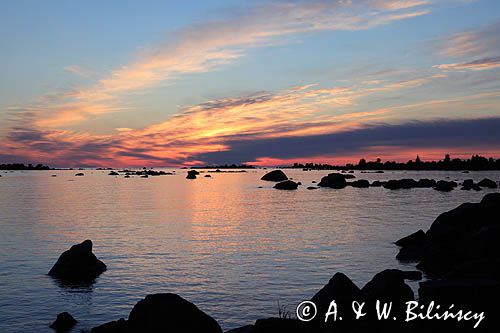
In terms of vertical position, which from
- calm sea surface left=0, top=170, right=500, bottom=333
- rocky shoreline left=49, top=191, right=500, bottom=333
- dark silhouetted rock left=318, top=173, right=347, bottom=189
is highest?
dark silhouetted rock left=318, top=173, right=347, bottom=189

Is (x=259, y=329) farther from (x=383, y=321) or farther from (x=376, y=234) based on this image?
(x=376, y=234)

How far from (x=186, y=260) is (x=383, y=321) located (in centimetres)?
1671

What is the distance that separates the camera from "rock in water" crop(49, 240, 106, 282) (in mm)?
24109

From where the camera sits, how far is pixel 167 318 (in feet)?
41.8

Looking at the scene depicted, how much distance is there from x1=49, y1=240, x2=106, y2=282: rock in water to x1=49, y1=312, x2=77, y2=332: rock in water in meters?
7.28

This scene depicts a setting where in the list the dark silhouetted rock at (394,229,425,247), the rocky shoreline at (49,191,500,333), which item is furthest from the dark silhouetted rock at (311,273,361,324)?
the dark silhouetted rock at (394,229,425,247)

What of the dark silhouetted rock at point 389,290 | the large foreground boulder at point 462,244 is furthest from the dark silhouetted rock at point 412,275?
the dark silhouetted rock at point 389,290

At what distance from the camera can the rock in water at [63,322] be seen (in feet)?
53.2

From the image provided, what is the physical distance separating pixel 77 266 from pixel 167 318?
13721 millimetres

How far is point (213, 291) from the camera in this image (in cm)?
2111

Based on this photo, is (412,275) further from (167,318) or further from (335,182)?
(335,182)

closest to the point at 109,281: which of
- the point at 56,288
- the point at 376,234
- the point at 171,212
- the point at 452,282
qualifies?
the point at 56,288

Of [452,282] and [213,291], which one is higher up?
[452,282]

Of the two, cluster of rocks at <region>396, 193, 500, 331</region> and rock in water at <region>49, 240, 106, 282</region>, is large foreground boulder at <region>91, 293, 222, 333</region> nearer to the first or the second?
cluster of rocks at <region>396, 193, 500, 331</region>
